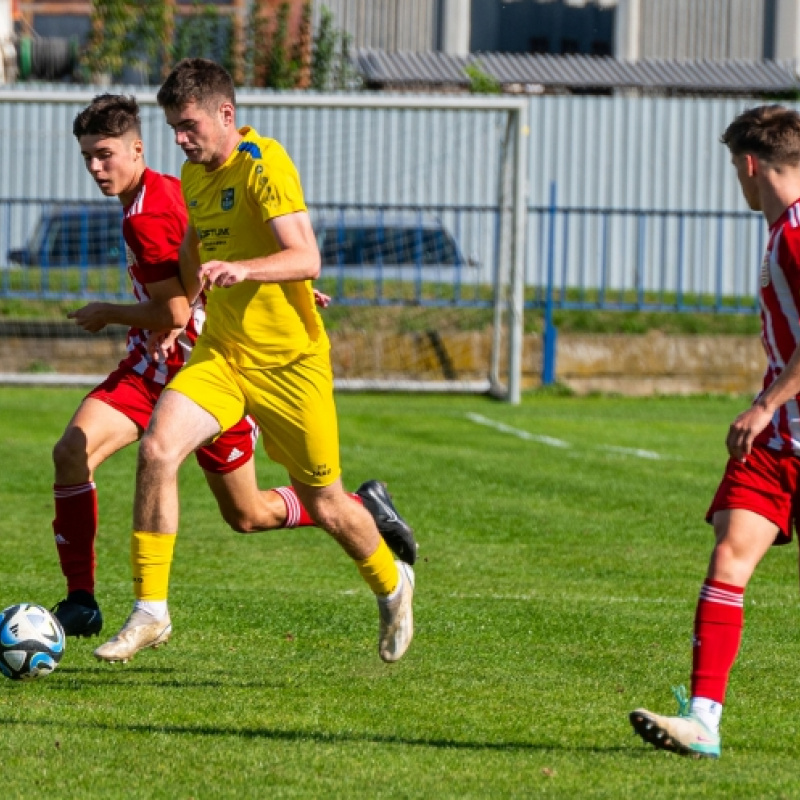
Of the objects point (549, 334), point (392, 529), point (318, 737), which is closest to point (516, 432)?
point (549, 334)

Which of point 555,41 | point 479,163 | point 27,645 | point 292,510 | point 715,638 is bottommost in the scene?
point 27,645

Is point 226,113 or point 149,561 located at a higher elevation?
point 226,113

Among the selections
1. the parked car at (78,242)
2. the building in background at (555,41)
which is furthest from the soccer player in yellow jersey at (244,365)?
the building in background at (555,41)

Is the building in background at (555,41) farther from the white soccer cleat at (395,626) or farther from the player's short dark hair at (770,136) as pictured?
the player's short dark hair at (770,136)

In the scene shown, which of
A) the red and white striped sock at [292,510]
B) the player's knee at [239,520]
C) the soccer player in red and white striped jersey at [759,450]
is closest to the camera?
the soccer player in red and white striped jersey at [759,450]

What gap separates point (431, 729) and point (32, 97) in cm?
1251

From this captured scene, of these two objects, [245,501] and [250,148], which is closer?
[250,148]

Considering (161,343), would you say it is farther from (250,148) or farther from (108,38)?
(108,38)

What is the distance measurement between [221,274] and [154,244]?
1136 mm

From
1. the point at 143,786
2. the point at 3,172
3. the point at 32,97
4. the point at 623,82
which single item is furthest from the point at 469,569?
the point at 623,82

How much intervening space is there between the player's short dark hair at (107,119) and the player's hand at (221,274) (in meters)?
1.28

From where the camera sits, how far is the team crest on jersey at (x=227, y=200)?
19.6 feet

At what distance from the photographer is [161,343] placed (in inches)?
261

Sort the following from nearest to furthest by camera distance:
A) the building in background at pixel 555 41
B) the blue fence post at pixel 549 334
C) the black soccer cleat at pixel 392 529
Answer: the black soccer cleat at pixel 392 529, the blue fence post at pixel 549 334, the building in background at pixel 555 41
